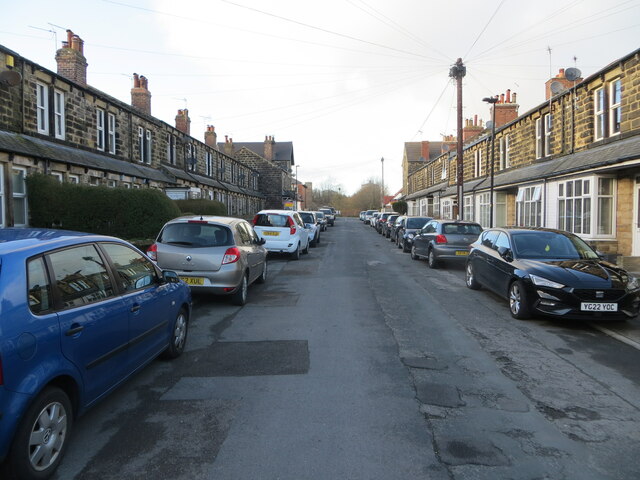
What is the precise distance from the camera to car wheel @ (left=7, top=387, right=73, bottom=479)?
2826 mm

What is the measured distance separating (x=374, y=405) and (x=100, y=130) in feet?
60.5

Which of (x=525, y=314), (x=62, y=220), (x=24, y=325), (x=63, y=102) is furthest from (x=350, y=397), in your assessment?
(x=63, y=102)

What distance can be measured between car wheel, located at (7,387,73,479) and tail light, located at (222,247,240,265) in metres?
5.11

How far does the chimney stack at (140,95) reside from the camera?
2494cm

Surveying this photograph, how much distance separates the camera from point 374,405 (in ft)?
14.1

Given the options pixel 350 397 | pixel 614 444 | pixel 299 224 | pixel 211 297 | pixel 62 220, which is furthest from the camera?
pixel 299 224

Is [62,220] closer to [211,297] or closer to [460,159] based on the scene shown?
[211,297]

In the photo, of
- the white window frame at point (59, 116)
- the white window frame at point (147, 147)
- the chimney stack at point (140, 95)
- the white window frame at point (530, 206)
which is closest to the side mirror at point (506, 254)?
the white window frame at point (530, 206)

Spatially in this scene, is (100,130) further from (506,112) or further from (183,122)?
(506,112)

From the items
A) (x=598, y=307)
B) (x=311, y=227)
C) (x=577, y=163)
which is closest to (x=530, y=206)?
(x=577, y=163)

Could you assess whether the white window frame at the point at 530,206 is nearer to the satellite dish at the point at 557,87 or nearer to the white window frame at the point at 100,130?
the satellite dish at the point at 557,87

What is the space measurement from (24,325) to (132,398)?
186 cm

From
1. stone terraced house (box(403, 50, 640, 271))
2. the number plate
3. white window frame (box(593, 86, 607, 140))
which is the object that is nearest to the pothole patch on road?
the number plate

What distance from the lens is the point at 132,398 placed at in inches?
178
